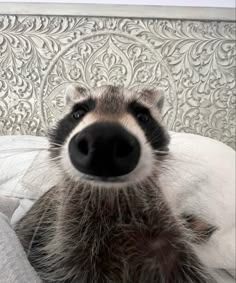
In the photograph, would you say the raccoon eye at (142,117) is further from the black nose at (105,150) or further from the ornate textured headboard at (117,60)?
the ornate textured headboard at (117,60)

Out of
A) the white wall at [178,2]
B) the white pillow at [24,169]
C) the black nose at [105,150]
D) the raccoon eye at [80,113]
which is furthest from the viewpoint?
the white wall at [178,2]

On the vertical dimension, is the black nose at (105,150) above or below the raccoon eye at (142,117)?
below

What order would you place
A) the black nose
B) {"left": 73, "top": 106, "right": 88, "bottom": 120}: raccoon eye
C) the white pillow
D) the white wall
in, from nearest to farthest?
1. the black nose
2. {"left": 73, "top": 106, "right": 88, "bottom": 120}: raccoon eye
3. the white pillow
4. the white wall

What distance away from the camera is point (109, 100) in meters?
0.69

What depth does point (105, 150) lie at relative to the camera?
500mm

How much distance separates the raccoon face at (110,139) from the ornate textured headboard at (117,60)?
71 cm

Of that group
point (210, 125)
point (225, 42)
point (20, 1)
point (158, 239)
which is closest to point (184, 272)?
point (158, 239)

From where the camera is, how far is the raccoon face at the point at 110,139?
0.51 meters

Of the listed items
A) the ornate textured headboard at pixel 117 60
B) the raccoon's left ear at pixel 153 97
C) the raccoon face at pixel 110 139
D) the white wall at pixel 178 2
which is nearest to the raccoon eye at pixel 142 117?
the raccoon face at pixel 110 139

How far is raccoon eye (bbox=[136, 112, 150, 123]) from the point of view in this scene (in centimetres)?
70

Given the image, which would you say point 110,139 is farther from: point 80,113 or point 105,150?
point 80,113

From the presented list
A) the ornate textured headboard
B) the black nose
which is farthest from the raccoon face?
the ornate textured headboard

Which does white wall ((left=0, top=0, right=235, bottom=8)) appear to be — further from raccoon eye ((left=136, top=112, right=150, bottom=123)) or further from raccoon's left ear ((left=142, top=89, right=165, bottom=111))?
raccoon eye ((left=136, top=112, right=150, bottom=123))

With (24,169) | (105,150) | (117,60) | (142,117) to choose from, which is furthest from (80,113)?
(117,60)
